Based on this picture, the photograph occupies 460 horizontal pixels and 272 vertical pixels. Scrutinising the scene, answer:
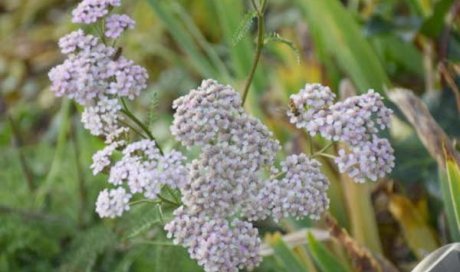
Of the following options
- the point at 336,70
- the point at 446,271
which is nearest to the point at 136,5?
the point at 336,70

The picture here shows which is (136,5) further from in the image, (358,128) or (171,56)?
(358,128)

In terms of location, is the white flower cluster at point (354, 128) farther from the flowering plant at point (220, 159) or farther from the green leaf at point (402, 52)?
the green leaf at point (402, 52)

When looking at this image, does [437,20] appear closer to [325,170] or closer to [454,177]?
[325,170]

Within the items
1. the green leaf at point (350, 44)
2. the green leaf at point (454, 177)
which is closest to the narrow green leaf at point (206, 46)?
the green leaf at point (350, 44)

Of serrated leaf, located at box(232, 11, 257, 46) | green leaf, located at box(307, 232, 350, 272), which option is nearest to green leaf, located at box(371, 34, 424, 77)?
green leaf, located at box(307, 232, 350, 272)

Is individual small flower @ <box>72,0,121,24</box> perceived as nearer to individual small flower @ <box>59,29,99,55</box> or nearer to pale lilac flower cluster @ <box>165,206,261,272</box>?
individual small flower @ <box>59,29,99,55</box>

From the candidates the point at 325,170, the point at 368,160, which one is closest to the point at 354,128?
the point at 368,160
